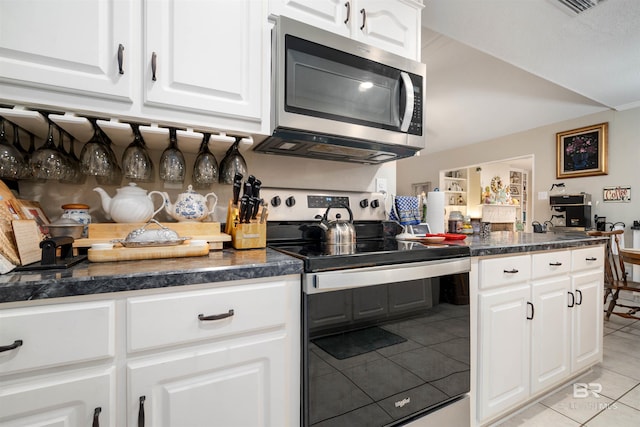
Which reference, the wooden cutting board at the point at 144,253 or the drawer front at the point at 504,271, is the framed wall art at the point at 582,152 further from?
the wooden cutting board at the point at 144,253

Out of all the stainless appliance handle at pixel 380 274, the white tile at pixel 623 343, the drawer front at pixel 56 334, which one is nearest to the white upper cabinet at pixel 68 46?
the drawer front at pixel 56 334

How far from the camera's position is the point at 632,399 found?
64.8 inches

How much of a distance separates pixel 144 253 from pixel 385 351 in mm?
944

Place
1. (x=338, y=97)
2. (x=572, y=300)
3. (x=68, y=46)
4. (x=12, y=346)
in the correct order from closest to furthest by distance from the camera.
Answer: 1. (x=12, y=346)
2. (x=68, y=46)
3. (x=338, y=97)
4. (x=572, y=300)

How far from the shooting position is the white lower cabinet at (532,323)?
1335mm

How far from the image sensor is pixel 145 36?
100 cm

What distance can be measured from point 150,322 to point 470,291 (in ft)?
4.20

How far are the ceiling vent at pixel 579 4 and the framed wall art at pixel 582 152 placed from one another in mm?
2880

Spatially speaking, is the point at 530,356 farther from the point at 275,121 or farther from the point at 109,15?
the point at 109,15

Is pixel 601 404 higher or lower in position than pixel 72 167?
lower

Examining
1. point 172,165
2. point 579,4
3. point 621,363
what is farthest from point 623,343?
point 172,165

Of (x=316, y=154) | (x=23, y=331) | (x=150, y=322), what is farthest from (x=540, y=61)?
(x=23, y=331)

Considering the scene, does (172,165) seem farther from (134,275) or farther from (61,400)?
(61,400)

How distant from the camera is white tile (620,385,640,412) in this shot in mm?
1602
